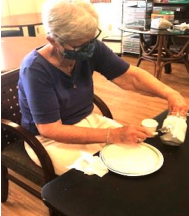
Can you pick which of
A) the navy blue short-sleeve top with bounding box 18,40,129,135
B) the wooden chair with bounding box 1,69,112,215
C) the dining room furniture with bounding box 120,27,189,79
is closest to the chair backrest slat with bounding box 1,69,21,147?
the wooden chair with bounding box 1,69,112,215

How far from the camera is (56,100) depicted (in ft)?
3.80

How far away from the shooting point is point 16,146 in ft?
4.77

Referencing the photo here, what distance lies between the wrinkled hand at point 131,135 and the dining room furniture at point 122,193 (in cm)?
14

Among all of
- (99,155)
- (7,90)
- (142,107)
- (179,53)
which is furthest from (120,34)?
(99,155)

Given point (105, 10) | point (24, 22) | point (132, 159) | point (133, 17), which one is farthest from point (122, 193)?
point (105, 10)

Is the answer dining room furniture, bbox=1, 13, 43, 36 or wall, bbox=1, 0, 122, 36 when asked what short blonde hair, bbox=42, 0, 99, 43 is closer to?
dining room furniture, bbox=1, 13, 43, 36

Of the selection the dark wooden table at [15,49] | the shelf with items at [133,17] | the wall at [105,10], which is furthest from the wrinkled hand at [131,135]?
the wall at [105,10]

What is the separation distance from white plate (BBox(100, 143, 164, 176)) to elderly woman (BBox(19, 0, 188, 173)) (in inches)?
1.3

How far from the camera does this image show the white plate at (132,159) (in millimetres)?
920

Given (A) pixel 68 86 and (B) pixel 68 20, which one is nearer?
(B) pixel 68 20

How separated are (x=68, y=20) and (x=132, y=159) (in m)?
0.57

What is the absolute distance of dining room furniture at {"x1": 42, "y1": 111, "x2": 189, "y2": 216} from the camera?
30.4 inches

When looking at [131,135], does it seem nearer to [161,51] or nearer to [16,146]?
[16,146]

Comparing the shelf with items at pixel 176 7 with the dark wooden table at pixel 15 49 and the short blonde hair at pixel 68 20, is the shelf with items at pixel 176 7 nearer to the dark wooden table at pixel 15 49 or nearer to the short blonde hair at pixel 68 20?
the dark wooden table at pixel 15 49
